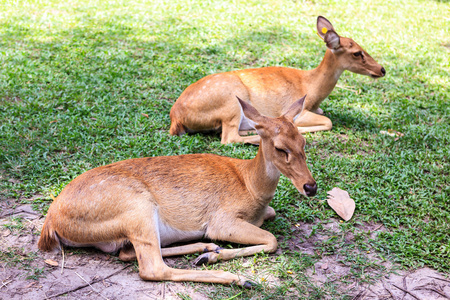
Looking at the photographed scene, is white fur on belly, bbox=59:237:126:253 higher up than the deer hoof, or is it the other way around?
white fur on belly, bbox=59:237:126:253

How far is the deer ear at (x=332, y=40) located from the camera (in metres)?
6.51

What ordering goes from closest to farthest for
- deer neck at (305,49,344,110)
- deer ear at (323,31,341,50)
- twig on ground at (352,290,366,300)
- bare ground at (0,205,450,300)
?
bare ground at (0,205,450,300), twig on ground at (352,290,366,300), deer ear at (323,31,341,50), deer neck at (305,49,344,110)

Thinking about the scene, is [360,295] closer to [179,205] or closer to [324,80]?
[179,205]

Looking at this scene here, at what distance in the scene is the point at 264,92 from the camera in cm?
665

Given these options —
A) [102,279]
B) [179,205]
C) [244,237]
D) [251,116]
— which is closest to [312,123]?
[251,116]

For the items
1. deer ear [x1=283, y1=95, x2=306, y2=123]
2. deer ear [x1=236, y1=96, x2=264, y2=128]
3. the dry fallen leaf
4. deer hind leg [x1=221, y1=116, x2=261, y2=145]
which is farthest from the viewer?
deer hind leg [x1=221, y1=116, x2=261, y2=145]

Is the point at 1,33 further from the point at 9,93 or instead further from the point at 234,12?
the point at 234,12

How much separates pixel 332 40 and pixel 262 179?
330 cm

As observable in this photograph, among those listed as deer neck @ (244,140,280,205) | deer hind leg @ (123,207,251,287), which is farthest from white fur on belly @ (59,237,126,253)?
deer neck @ (244,140,280,205)

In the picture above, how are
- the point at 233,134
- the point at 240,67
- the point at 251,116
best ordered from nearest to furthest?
1. the point at 251,116
2. the point at 233,134
3. the point at 240,67

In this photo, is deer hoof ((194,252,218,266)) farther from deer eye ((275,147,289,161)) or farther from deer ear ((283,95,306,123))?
deer ear ((283,95,306,123))

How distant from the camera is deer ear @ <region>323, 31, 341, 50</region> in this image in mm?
6508

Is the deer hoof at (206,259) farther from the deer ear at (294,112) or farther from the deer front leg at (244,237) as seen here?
the deer ear at (294,112)

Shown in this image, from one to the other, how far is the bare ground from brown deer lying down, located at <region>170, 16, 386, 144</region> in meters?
2.54
